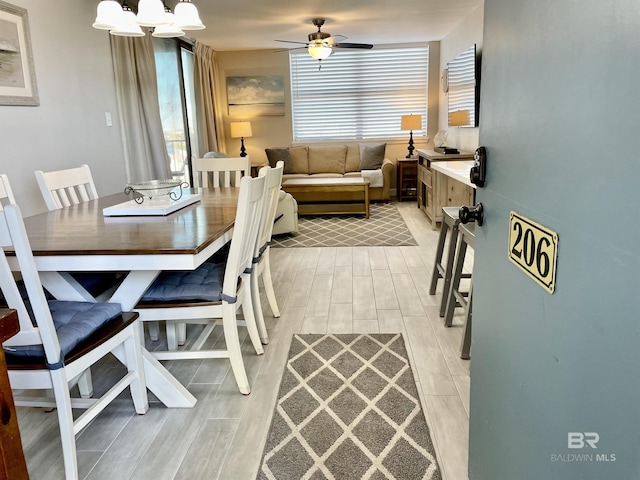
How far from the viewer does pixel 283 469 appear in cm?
156

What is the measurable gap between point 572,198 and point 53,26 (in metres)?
3.61

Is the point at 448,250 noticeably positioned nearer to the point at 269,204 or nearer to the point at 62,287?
the point at 269,204

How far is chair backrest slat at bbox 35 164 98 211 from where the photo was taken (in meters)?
2.49

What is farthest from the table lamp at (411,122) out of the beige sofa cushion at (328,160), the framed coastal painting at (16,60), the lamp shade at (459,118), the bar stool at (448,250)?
the framed coastal painting at (16,60)

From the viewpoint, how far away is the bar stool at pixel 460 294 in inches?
88.0

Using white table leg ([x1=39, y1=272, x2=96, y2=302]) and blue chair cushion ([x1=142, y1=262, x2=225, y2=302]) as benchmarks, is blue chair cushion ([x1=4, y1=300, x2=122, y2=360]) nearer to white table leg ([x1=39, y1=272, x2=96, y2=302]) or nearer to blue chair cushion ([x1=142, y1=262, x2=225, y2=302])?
white table leg ([x1=39, y1=272, x2=96, y2=302])

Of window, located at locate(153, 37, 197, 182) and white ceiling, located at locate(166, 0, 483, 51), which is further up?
white ceiling, located at locate(166, 0, 483, 51)

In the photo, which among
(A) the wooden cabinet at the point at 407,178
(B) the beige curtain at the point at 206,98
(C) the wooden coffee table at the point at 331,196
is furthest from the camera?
(A) the wooden cabinet at the point at 407,178

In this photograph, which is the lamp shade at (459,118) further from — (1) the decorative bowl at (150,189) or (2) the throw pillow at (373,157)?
(1) the decorative bowl at (150,189)

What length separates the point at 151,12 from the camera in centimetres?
225

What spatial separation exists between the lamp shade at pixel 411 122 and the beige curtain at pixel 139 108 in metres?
3.60

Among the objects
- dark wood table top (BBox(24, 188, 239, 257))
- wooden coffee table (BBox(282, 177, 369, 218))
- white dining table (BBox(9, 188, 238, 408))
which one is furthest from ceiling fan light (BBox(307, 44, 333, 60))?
white dining table (BBox(9, 188, 238, 408))

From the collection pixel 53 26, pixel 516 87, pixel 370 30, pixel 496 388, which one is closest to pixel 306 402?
pixel 496 388

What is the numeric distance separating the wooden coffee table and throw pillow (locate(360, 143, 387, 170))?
1067mm
